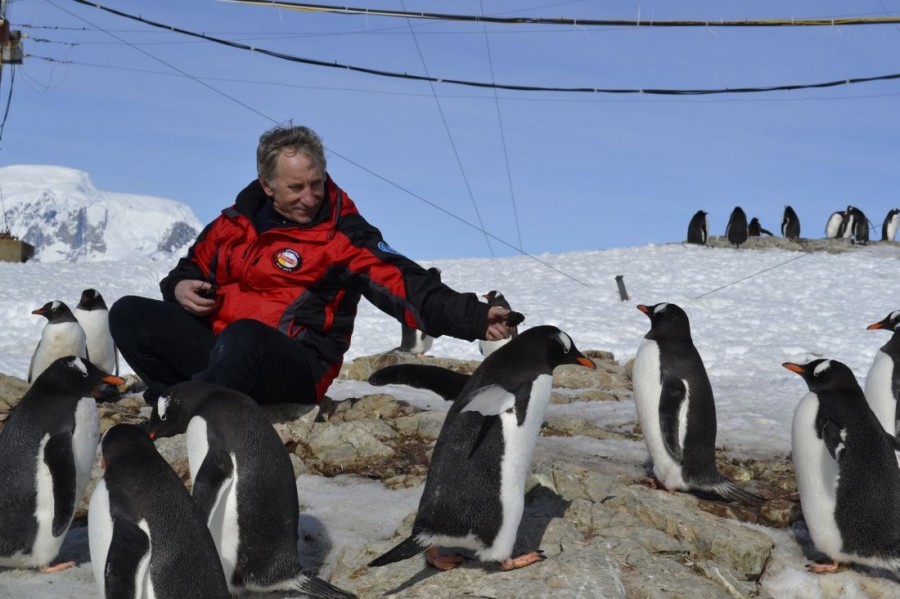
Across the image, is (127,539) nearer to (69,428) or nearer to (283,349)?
(69,428)

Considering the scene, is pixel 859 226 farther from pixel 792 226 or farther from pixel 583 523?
pixel 583 523

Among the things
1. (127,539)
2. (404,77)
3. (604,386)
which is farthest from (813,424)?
(404,77)

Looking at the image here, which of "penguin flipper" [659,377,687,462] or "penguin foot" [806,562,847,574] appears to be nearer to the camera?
"penguin foot" [806,562,847,574]

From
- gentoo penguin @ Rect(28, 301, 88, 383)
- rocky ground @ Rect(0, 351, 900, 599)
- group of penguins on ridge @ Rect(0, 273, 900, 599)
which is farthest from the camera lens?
gentoo penguin @ Rect(28, 301, 88, 383)

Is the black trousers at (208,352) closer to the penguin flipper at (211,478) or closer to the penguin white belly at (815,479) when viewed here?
the penguin flipper at (211,478)

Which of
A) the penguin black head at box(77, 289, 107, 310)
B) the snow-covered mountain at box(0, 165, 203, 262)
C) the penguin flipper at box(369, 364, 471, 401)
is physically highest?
the snow-covered mountain at box(0, 165, 203, 262)

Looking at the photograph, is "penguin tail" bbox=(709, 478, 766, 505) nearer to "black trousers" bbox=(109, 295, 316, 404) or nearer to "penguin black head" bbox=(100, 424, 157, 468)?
"black trousers" bbox=(109, 295, 316, 404)

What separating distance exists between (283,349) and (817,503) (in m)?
2.04

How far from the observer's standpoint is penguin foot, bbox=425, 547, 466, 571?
2865 millimetres

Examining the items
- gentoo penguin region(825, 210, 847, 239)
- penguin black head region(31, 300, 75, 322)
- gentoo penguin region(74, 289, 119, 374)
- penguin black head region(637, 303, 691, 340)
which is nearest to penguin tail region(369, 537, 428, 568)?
penguin black head region(637, 303, 691, 340)

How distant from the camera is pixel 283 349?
3730 millimetres

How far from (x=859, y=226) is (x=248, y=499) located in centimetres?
2366

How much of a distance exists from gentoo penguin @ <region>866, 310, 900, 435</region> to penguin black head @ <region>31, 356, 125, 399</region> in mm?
3678

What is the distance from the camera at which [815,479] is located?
3373mm
